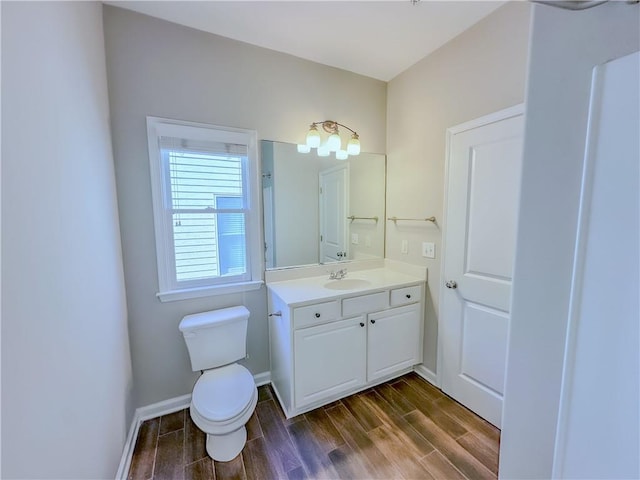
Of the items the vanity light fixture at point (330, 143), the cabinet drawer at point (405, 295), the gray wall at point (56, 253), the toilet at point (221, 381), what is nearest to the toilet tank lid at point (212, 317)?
the toilet at point (221, 381)

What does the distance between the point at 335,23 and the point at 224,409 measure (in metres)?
2.38

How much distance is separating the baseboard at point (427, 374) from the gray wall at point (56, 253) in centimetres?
209

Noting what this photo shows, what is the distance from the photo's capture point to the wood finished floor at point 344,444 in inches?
57.1

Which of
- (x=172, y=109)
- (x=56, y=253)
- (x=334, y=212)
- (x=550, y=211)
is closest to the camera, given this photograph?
(x=550, y=211)

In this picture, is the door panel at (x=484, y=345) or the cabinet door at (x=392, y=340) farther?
the cabinet door at (x=392, y=340)

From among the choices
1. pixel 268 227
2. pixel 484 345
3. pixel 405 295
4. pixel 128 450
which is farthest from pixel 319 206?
pixel 128 450

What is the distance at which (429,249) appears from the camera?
6.97 feet

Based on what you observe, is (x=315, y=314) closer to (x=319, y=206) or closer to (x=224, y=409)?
(x=224, y=409)

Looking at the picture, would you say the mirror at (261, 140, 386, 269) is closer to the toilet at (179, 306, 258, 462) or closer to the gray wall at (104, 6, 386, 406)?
the gray wall at (104, 6, 386, 406)

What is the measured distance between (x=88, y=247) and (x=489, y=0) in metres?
2.45

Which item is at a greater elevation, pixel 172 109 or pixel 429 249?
pixel 172 109

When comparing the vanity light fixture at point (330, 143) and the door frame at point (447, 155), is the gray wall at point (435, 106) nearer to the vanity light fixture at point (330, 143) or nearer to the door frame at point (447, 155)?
the door frame at point (447, 155)

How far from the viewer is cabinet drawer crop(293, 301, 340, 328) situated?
171 centimetres

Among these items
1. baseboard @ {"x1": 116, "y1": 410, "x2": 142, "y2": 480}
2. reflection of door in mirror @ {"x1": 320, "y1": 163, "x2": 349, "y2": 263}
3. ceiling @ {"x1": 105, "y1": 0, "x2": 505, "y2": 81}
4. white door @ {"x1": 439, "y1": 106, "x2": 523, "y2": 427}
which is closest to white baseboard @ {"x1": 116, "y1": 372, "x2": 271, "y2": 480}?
baseboard @ {"x1": 116, "y1": 410, "x2": 142, "y2": 480}
